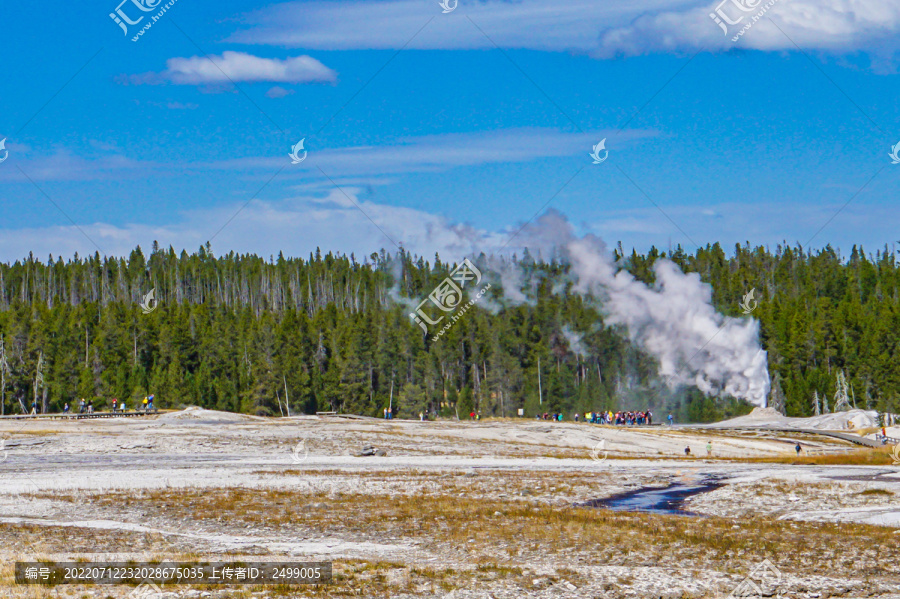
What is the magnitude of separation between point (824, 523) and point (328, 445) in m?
42.4

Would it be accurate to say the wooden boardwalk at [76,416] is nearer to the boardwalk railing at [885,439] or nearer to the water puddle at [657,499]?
the water puddle at [657,499]

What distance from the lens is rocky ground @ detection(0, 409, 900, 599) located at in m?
20.5

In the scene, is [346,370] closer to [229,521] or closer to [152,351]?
[152,351]

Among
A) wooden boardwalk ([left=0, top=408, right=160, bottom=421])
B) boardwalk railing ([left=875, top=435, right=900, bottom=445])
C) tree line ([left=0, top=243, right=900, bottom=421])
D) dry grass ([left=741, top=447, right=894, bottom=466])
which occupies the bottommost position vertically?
dry grass ([left=741, top=447, right=894, bottom=466])

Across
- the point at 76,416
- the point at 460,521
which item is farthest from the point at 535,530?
the point at 76,416

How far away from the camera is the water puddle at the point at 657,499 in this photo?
33.3 meters

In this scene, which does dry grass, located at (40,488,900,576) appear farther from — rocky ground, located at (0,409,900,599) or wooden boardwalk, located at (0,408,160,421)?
wooden boardwalk, located at (0,408,160,421)

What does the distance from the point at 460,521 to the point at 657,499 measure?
403 inches

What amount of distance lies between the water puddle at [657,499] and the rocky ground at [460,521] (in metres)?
0.71

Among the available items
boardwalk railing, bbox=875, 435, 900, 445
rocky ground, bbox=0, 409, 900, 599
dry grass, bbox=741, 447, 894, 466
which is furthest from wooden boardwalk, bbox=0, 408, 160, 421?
boardwalk railing, bbox=875, 435, 900, 445

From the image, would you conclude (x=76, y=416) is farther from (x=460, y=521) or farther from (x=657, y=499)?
(x=460, y=521)

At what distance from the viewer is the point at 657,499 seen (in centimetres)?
3634

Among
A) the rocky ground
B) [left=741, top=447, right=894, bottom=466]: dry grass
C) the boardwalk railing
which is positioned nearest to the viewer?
the rocky ground

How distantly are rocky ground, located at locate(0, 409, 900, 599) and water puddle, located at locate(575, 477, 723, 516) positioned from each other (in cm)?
71
